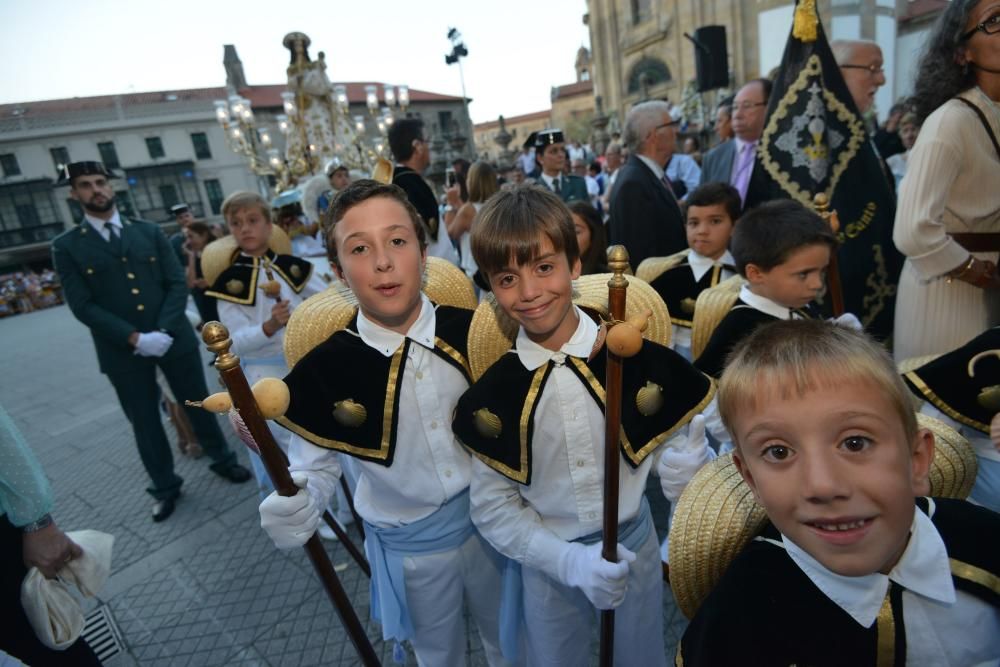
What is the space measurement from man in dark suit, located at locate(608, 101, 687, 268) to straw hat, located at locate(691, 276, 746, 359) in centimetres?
108

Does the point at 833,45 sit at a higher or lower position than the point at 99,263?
higher

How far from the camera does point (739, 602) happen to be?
1.02 meters

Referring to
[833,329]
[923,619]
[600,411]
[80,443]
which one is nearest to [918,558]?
[923,619]

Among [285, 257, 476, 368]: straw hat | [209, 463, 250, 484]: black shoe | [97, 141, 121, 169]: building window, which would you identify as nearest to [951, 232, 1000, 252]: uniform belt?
[285, 257, 476, 368]: straw hat

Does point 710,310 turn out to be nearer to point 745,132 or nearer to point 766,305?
point 766,305

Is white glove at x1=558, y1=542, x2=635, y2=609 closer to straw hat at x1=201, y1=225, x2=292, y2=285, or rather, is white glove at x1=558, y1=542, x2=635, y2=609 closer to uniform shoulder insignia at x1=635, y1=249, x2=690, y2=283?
uniform shoulder insignia at x1=635, y1=249, x2=690, y2=283

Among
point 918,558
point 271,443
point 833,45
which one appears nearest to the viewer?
point 918,558

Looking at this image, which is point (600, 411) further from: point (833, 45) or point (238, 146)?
point (238, 146)

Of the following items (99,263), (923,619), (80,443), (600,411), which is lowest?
(80,443)

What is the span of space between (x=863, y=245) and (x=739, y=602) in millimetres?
2630

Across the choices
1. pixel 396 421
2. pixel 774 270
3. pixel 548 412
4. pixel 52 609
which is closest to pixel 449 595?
pixel 396 421

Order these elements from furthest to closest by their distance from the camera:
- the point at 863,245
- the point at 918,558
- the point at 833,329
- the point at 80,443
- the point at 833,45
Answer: the point at 80,443, the point at 833,45, the point at 863,245, the point at 833,329, the point at 918,558

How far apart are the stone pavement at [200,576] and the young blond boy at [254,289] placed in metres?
0.59

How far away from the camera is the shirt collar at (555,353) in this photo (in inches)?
60.9
